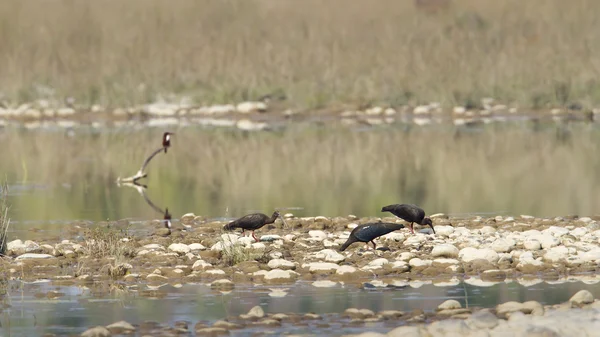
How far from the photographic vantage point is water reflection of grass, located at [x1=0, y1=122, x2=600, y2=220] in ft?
81.9

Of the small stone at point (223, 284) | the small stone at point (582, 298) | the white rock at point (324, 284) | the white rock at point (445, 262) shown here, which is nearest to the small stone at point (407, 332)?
the small stone at point (582, 298)

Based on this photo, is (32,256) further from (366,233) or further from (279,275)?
(366,233)

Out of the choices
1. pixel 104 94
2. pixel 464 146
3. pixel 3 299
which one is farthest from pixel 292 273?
pixel 104 94

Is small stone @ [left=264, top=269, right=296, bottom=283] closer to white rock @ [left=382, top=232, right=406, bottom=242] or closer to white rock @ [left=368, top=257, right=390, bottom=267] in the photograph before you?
white rock @ [left=368, top=257, right=390, bottom=267]

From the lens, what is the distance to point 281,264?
50.5ft

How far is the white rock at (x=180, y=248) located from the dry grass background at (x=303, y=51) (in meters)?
63.7

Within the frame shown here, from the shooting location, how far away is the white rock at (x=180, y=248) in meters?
16.7

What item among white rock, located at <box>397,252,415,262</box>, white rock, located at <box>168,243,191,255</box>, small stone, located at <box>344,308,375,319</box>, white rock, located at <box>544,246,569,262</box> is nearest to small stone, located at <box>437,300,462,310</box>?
small stone, located at <box>344,308,375,319</box>

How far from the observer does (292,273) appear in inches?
587

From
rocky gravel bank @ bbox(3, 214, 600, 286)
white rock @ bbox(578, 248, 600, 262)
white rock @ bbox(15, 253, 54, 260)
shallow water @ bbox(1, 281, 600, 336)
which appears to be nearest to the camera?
shallow water @ bbox(1, 281, 600, 336)

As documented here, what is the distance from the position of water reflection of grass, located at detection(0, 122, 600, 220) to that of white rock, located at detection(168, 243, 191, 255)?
247 inches

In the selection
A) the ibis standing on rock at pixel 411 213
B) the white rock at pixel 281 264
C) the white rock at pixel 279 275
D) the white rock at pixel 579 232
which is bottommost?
the white rock at pixel 279 275

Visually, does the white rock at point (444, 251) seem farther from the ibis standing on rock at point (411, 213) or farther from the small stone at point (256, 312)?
the small stone at point (256, 312)

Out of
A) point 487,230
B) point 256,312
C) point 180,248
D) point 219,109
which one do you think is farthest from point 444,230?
point 219,109
